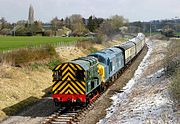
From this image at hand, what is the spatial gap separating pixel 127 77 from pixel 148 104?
1762 cm

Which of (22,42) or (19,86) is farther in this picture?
(22,42)

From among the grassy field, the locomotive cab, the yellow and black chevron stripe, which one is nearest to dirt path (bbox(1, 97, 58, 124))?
the locomotive cab

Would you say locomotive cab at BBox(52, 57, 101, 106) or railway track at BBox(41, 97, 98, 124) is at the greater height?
locomotive cab at BBox(52, 57, 101, 106)

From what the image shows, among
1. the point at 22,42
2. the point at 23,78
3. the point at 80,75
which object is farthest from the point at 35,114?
the point at 22,42

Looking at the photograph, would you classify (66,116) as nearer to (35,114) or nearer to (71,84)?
(71,84)

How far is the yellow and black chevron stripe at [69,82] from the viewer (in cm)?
2066

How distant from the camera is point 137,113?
17672mm

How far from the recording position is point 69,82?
20.7m

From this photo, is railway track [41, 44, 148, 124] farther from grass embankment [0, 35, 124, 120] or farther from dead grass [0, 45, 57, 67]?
dead grass [0, 45, 57, 67]

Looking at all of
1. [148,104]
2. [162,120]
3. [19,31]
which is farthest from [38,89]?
[19,31]

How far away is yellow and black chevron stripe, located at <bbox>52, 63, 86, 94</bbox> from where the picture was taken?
2066 centimetres

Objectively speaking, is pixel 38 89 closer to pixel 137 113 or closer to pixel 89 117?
pixel 89 117

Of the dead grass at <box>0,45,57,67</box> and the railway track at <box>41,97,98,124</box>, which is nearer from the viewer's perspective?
the railway track at <box>41,97,98,124</box>

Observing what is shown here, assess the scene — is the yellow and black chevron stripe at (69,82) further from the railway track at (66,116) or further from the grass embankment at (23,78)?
the grass embankment at (23,78)
